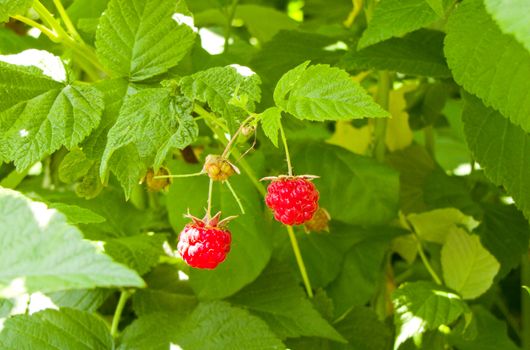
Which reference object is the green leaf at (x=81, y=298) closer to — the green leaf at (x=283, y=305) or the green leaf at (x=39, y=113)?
the green leaf at (x=283, y=305)

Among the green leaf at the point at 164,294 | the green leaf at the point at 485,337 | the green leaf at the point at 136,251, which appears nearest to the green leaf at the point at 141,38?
the green leaf at the point at 136,251

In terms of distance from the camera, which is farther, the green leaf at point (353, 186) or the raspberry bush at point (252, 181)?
the green leaf at point (353, 186)

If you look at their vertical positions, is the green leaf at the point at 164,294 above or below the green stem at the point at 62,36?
below

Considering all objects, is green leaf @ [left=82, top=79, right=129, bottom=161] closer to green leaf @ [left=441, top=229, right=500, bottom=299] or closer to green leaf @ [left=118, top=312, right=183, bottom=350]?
green leaf @ [left=118, top=312, right=183, bottom=350]

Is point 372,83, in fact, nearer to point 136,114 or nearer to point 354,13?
point 354,13

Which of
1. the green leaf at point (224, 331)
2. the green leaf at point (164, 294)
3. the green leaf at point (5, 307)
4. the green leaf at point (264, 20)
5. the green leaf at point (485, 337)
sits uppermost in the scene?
the green leaf at point (264, 20)

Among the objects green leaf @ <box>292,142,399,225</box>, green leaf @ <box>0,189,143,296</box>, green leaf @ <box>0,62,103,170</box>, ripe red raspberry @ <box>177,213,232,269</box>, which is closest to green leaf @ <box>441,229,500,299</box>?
green leaf @ <box>292,142,399,225</box>

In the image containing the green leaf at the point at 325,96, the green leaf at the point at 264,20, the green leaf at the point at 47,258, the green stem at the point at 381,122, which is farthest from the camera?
the green leaf at the point at 264,20

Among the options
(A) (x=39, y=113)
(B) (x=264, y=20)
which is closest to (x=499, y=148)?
(A) (x=39, y=113)
